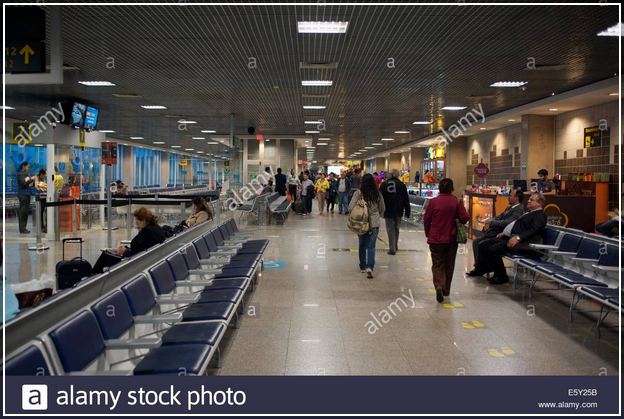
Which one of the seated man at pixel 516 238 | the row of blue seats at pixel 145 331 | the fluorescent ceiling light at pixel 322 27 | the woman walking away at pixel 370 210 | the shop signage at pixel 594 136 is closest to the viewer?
the row of blue seats at pixel 145 331

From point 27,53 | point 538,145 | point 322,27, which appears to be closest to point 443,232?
point 322,27

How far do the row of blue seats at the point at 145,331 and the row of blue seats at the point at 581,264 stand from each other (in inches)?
138

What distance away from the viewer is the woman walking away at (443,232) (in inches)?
286

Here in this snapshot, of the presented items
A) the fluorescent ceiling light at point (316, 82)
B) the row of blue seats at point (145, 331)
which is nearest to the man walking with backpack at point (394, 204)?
the fluorescent ceiling light at point (316, 82)

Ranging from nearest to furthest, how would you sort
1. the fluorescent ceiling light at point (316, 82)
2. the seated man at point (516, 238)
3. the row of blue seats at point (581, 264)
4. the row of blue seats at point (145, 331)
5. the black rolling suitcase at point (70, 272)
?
the row of blue seats at point (145, 331), the row of blue seats at point (581, 264), the black rolling suitcase at point (70, 272), the seated man at point (516, 238), the fluorescent ceiling light at point (316, 82)

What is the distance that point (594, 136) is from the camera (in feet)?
51.0

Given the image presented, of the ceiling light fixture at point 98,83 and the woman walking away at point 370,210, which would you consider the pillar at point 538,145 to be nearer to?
the woman walking away at point 370,210

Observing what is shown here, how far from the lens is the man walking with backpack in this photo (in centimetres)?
1126

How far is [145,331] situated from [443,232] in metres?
3.82

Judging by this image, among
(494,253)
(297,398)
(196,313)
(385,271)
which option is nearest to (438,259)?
(494,253)

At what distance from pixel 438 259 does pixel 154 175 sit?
4451 centimetres

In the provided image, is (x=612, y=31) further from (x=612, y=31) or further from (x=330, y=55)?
(x=330, y=55)

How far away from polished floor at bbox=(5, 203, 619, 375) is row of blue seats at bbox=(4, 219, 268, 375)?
48 centimetres

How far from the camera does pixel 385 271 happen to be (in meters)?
9.60
